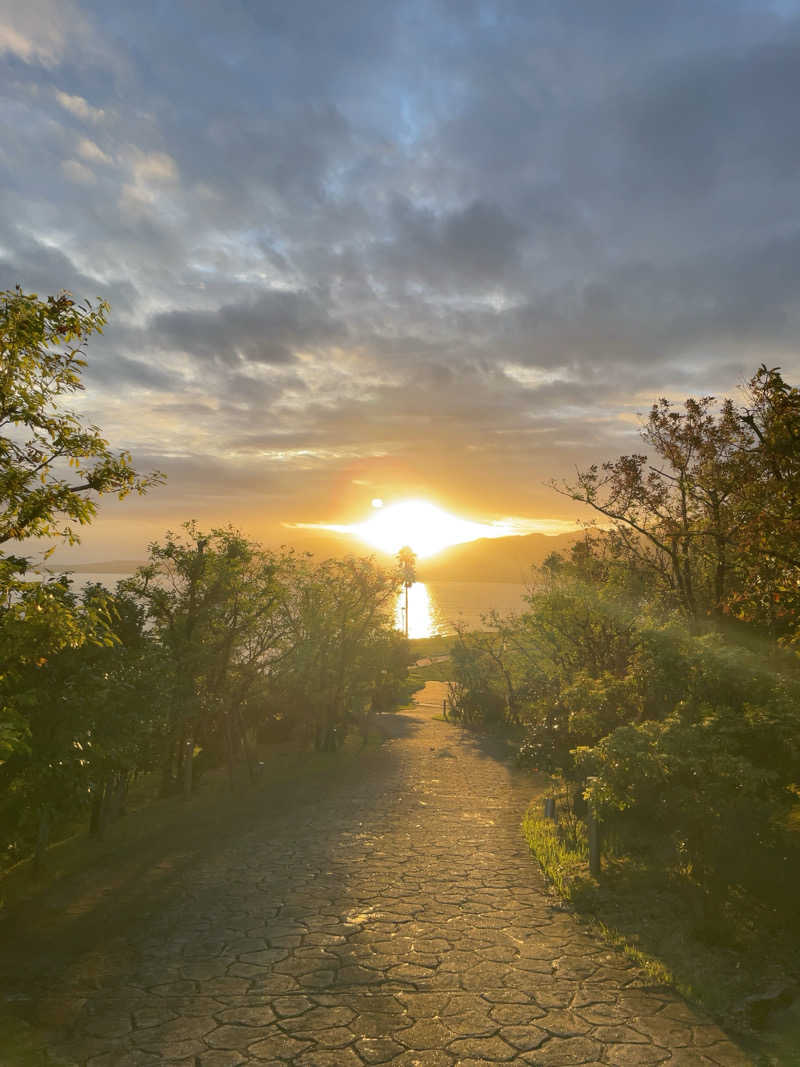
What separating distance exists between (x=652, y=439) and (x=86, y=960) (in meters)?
22.7

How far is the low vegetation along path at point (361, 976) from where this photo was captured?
889cm

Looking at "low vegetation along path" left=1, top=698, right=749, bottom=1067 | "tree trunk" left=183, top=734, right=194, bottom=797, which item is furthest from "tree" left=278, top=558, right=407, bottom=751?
"low vegetation along path" left=1, top=698, right=749, bottom=1067

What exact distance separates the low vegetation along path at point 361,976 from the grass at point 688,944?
1.38 ft

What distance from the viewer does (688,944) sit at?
11.5 metres

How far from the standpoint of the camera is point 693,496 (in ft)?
71.8

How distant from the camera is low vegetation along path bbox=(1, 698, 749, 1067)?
889cm

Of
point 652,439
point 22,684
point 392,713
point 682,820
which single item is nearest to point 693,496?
point 652,439

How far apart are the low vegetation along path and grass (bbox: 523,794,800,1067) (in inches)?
16.6

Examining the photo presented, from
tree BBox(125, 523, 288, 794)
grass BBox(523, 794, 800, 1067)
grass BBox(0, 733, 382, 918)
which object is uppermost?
tree BBox(125, 523, 288, 794)

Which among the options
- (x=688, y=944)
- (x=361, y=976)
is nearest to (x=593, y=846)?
(x=688, y=944)

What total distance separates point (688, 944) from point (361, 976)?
5.91m

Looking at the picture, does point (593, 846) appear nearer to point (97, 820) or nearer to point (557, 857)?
point (557, 857)

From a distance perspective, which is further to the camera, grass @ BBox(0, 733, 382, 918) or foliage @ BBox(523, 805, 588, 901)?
grass @ BBox(0, 733, 382, 918)

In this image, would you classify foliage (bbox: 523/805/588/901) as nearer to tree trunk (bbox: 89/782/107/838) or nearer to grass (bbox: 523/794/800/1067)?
grass (bbox: 523/794/800/1067)
